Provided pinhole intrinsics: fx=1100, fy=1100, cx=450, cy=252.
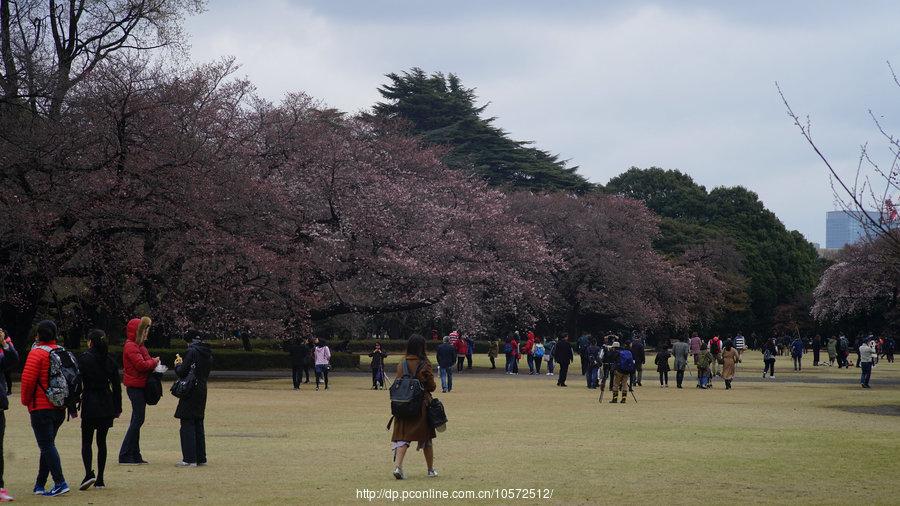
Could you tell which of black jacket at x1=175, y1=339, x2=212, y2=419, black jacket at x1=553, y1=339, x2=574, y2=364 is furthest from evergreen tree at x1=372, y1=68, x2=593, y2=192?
black jacket at x1=175, y1=339, x2=212, y2=419

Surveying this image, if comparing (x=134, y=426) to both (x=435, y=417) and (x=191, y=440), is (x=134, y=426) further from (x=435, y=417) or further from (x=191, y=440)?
(x=435, y=417)

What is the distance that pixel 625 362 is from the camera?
999 inches

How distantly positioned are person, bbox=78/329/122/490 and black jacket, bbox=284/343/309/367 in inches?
801

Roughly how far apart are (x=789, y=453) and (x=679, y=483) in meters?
3.83

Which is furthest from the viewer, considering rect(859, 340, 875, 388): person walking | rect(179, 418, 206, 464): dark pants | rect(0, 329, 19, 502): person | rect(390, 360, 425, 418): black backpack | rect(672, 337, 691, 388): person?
rect(859, 340, 875, 388): person walking

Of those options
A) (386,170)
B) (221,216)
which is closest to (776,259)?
(386,170)

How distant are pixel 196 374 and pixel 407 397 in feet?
9.48

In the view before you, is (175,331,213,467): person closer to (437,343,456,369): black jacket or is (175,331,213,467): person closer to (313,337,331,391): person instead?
(437,343,456,369): black jacket

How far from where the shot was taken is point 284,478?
470 inches

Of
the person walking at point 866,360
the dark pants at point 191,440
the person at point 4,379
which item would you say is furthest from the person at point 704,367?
the person at point 4,379

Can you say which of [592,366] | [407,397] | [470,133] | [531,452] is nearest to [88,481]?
[407,397]

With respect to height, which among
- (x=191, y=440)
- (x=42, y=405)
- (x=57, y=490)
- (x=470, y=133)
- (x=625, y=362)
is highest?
(x=470, y=133)

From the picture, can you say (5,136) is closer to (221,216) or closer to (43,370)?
(221,216)

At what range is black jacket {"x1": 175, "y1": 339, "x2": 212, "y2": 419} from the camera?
12.7 meters
